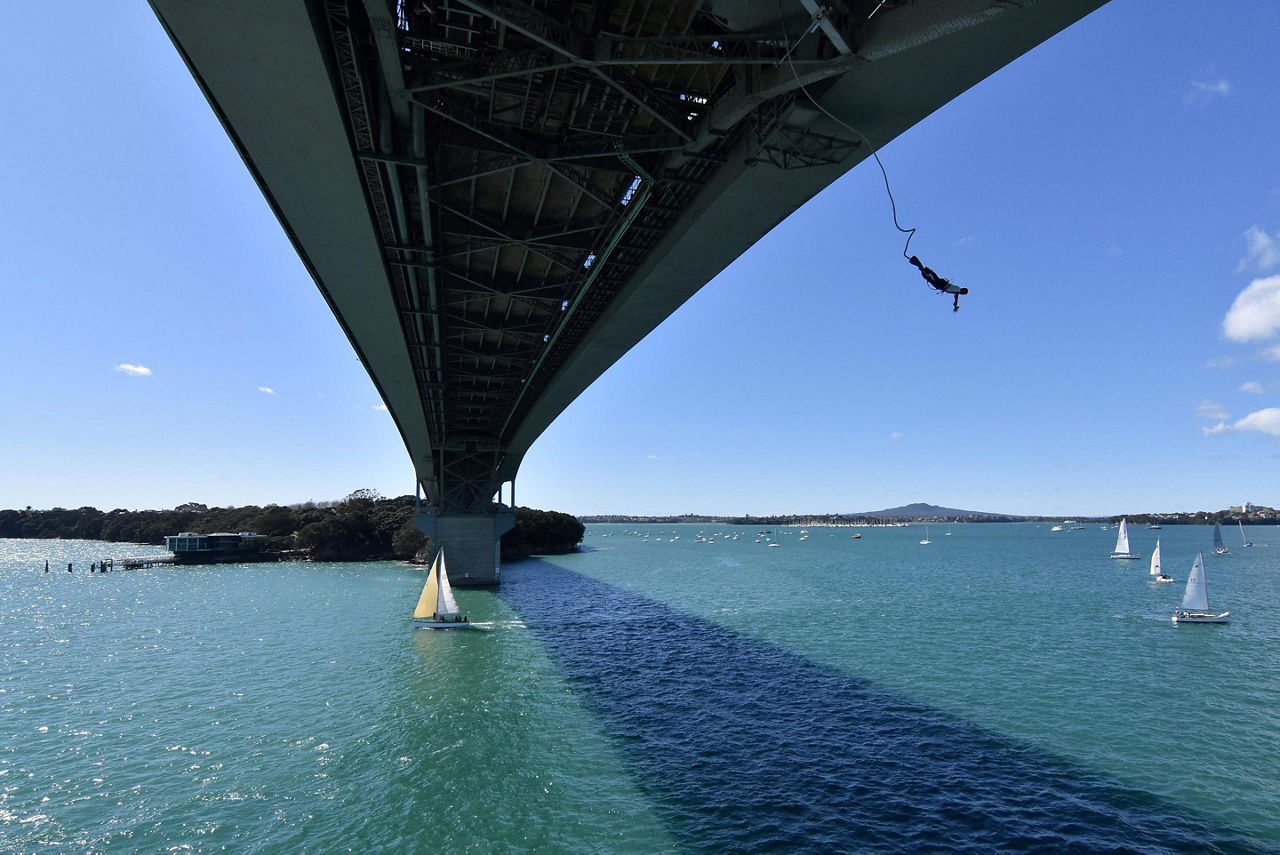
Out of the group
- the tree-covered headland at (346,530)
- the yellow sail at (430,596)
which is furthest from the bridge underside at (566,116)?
the tree-covered headland at (346,530)

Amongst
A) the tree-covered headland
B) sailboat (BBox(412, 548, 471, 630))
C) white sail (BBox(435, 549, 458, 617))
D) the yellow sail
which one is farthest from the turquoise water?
the tree-covered headland

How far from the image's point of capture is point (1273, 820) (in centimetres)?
1377

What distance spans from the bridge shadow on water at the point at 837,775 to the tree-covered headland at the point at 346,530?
6355 cm

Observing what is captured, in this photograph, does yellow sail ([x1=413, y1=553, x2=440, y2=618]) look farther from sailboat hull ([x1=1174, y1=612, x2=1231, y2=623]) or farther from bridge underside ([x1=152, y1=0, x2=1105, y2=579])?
sailboat hull ([x1=1174, y1=612, x2=1231, y2=623])

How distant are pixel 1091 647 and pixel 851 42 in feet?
120

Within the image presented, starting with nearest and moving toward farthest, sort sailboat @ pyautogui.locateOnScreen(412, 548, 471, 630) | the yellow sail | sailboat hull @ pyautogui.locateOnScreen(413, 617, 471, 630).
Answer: sailboat hull @ pyautogui.locateOnScreen(413, 617, 471, 630)
sailboat @ pyautogui.locateOnScreen(412, 548, 471, 630)
the yellow sail

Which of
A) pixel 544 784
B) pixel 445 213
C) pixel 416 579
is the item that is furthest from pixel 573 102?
pixel 416 579

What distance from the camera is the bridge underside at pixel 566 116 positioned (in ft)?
26.1

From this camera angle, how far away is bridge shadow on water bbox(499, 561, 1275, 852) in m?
13.0

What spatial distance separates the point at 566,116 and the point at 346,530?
97056 millimetres

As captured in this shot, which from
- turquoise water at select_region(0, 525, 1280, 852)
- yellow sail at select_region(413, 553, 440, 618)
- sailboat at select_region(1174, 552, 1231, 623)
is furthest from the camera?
sailboat at select_region(1174, 552, 1231, 623)

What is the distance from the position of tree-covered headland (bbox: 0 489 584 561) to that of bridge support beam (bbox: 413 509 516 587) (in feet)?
78.0

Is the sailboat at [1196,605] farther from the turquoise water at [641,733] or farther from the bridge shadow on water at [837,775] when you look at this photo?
the bridge shadow on water at [837,775]

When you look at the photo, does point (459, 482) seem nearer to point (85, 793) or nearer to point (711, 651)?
point (711, 651)
